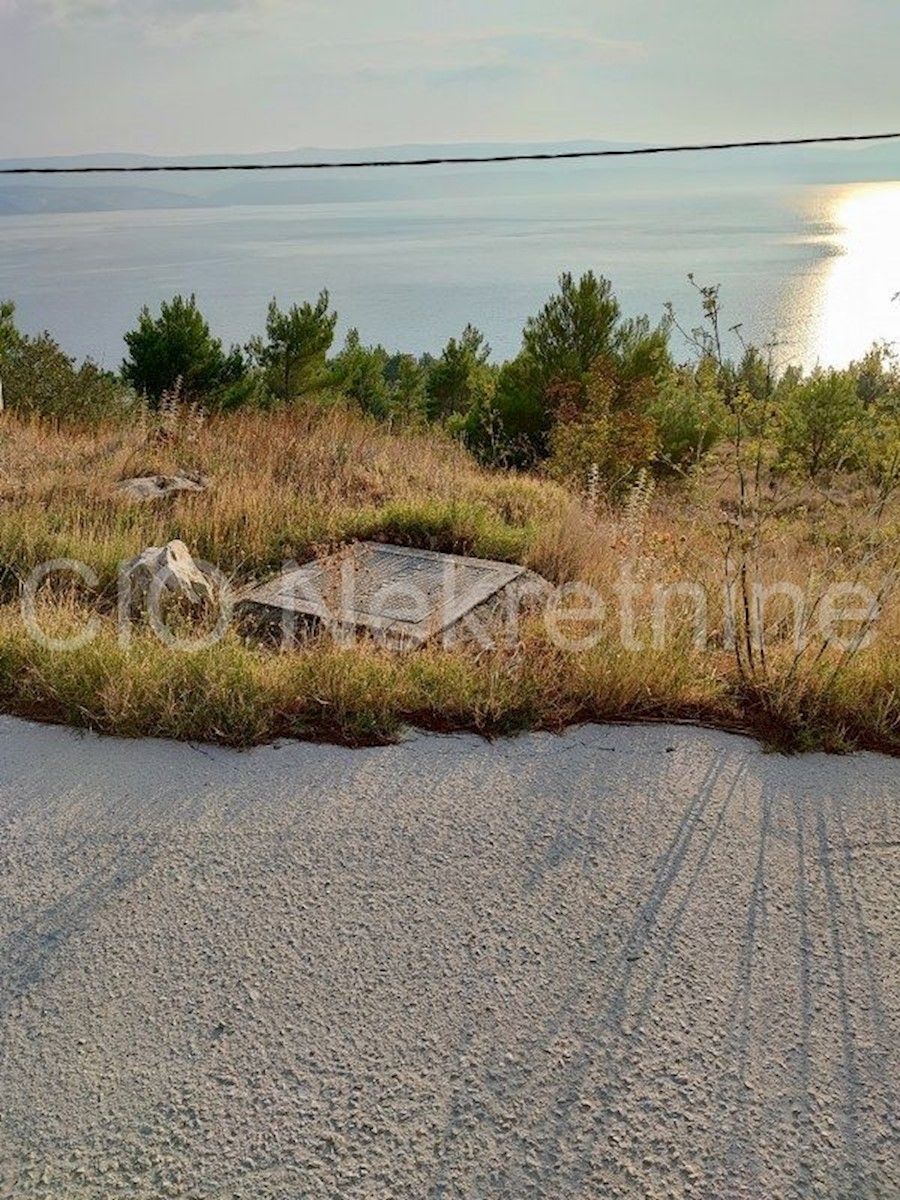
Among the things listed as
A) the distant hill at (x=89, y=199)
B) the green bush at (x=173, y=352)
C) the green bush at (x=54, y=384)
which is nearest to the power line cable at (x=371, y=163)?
the green bush at (x=54, y=384)

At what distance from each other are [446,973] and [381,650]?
1.70 meters

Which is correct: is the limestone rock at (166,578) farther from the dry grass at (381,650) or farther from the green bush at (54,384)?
the green bush at (54,384)

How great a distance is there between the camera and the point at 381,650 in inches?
138

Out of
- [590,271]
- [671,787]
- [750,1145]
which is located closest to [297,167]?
[671,787]

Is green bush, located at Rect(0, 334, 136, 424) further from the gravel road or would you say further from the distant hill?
the distant hill

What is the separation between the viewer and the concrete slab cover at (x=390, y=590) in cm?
387

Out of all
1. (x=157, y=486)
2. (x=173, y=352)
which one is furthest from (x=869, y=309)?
(x=173, y=352)

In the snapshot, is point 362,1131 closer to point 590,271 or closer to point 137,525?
point 137,525

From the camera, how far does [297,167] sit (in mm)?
6508

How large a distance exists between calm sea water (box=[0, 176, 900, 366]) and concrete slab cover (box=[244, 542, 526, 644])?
161cm

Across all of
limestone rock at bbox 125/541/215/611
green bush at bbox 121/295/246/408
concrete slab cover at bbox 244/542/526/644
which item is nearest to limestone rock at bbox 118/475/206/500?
limestone rock at bbox 125/541/215/611

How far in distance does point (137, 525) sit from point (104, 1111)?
4037mm

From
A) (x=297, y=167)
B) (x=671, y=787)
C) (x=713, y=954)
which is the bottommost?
(x=713, y=954)

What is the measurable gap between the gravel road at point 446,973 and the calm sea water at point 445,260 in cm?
216
